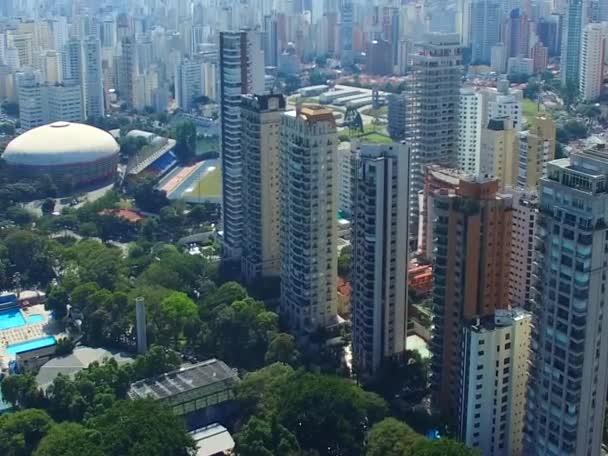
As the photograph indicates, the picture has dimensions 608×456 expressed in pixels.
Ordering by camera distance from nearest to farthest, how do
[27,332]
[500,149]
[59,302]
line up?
1. [27,332]
2. [59,302]
3. [500,149]

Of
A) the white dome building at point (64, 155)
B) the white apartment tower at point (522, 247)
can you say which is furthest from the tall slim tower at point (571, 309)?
the white dome building at point (64, 155)

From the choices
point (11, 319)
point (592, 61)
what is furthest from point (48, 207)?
point (592, 61)

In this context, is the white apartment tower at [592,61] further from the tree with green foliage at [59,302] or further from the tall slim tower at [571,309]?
the tall slim tower at [571,309]

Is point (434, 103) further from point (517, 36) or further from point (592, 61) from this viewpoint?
point (517, 36)

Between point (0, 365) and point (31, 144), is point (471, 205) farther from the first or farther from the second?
point (31, 144)

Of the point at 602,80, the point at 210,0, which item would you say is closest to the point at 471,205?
the point at 602,80

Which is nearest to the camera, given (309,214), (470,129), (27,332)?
(309,214)
